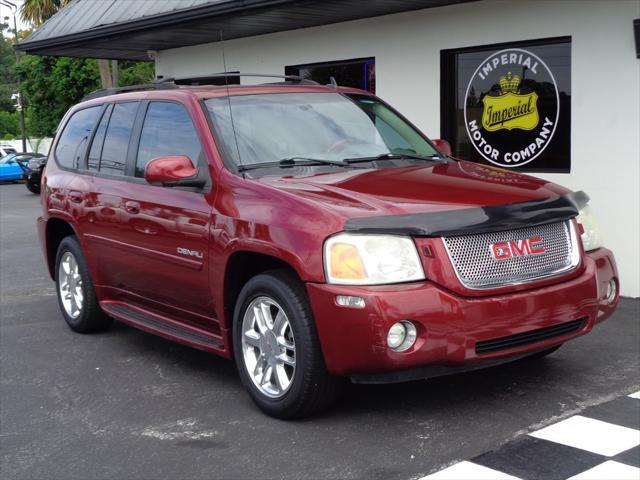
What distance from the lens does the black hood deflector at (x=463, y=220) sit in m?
4.40

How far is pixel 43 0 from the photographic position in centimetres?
3378

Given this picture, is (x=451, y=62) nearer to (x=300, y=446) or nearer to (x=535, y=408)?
(x=535, y=408)

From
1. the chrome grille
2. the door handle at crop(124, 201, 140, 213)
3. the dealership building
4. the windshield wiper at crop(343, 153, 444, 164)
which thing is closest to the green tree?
the dealership building

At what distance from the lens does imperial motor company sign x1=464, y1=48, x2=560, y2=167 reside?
30.0ft

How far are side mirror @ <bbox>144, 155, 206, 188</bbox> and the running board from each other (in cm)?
93

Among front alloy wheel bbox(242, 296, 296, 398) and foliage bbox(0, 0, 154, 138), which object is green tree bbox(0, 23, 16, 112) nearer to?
foliage bbox(0, 0, 154, 138)

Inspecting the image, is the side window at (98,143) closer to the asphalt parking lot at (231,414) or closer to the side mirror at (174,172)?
the asphalt parking lot at (231,414)

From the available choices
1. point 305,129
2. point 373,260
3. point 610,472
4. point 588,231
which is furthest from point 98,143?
point 610,472

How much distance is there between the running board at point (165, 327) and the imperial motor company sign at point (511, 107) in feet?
15.7

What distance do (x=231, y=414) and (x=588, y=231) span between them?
230 cm

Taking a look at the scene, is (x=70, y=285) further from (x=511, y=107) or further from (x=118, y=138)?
(x=511, y=107)

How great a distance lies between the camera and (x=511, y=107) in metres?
9.48

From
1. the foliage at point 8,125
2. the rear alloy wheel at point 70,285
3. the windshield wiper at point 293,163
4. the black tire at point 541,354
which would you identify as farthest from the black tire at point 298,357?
the foliage at point 8,125

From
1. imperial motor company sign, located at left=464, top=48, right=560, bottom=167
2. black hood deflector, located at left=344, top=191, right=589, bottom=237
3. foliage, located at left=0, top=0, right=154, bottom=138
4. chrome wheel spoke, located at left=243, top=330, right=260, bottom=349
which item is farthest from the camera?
foliage, located at left=0, top=0, right=154, bottom=138
